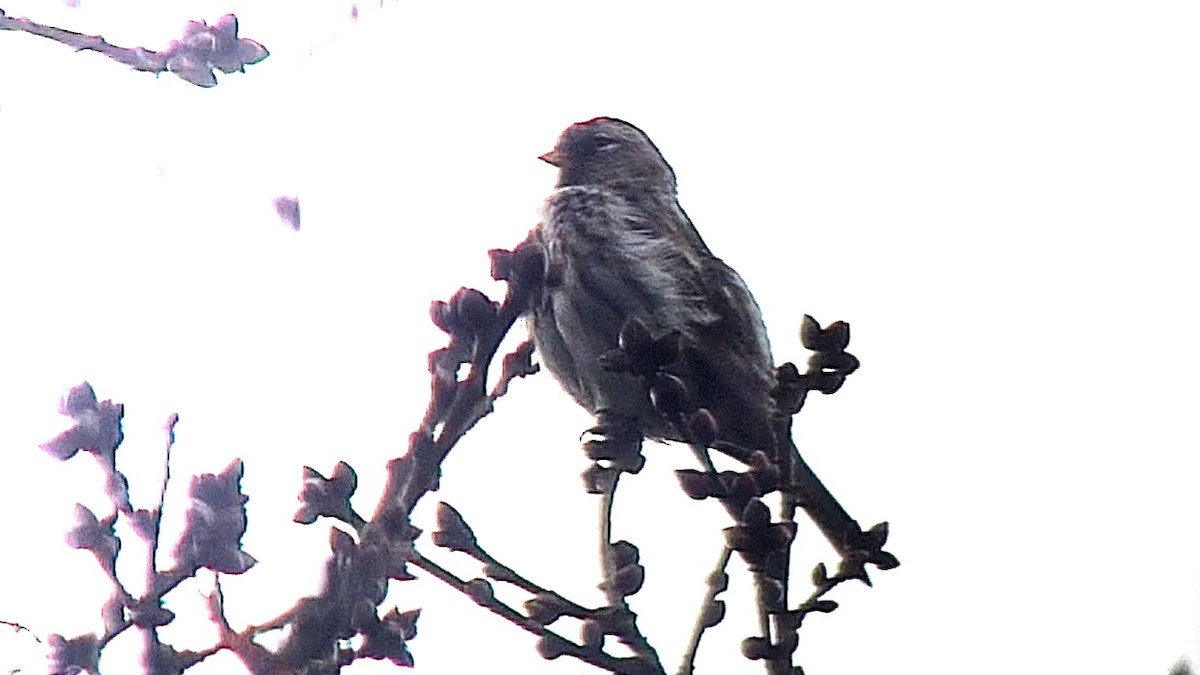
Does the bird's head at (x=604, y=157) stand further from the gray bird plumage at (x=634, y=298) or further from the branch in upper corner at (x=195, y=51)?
the branch in upper corner at (x=195, y=51)

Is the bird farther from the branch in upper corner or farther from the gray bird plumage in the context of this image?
the branch in upper corner

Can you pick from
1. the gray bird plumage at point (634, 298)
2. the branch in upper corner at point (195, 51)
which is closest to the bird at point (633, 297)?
the gray bird plumage at point (634, 298)

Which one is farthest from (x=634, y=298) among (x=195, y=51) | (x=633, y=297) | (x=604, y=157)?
(x=195, y=51)

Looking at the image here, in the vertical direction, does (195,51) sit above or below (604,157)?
below

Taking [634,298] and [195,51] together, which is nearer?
[195,51]

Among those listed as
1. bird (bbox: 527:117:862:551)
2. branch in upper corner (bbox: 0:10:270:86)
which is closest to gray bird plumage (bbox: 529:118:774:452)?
bird (bbox: 527:117:862:551)

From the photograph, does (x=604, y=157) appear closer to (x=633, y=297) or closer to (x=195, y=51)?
(x=633, y=297)
